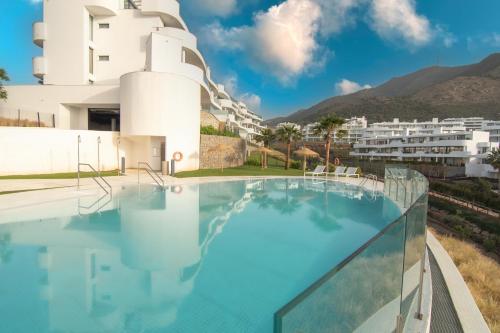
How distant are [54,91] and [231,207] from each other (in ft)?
67.1

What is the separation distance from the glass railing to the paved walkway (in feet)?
0.75

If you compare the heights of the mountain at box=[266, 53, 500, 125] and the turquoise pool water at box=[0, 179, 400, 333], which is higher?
the mountain at box=[266, 53, 500, 125]

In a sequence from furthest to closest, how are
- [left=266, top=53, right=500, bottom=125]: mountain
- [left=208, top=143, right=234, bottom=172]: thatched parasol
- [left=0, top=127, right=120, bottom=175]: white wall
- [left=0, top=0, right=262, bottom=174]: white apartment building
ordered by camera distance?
[left=266, top=53, right=500, bottom=125]: mountain, [left=208, top=143, right=234, bottom=172]: thatched parasol, [left=0, top=0, right=262, bottom=174]: white apartment building, [left=0, top=127, right=120, bottom=175]: white wall

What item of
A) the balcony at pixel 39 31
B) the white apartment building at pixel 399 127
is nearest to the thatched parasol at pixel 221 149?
the balcony at pixel 39 31

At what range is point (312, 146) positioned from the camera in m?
80.2

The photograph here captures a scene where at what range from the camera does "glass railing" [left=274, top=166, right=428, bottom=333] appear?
1393 millimetres

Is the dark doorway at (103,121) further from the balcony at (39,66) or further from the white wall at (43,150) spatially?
the white wall at (43,150)

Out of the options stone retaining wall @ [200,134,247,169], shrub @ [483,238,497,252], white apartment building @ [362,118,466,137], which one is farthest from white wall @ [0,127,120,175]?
white apartment building @ [362,118,466,137]

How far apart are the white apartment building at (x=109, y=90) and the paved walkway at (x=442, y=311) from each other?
62.0 ft

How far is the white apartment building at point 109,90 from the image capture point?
18359 mm

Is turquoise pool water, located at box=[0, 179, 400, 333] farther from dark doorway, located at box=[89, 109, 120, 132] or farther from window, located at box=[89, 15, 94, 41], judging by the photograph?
window, located at box=[89, 15, 94, 41]

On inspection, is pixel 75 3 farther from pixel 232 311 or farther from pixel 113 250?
pixel 232 311

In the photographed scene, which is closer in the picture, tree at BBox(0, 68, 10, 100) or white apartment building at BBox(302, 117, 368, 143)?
tree at BBox(0, 68, 10, 100)

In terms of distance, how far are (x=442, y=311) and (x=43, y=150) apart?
20.6 m
